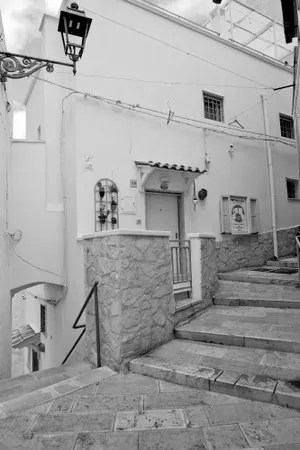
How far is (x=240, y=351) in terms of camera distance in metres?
3.57

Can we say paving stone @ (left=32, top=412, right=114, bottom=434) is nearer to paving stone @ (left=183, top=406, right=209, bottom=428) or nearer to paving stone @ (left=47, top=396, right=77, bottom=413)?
paving stone @ (left=47, top=396, right=77, bottom=413)

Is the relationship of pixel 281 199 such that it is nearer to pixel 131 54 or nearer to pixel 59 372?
pixel 131 54

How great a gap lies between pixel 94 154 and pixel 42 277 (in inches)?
130

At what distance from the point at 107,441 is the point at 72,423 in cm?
40


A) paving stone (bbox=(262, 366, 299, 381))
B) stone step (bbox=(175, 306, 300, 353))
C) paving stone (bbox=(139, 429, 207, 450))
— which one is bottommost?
paving stone (bbox=(139, 429, 207, 450))

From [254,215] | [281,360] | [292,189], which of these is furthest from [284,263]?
[281,360]

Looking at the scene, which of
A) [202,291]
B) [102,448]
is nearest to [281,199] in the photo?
[202,291]

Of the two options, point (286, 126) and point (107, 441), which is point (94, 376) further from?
point (286, 126)

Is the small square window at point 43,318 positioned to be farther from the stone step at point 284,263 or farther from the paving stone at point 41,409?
the paving stone at point 41,409

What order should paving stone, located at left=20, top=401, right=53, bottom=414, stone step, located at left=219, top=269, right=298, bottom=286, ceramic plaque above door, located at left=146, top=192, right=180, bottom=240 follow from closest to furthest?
paving stone, located at left=20, top=401, right=53, bottom=414
stone step, located at left=219, top=269, right=298, bottom=286
ceramic plaque above door, located at left=146, top=192, right=180, bottom=240

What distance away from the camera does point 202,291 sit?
5.11 meters

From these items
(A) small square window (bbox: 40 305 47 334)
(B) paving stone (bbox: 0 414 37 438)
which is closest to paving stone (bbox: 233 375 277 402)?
(B) paving stone (bbox: 0 414 37 438)

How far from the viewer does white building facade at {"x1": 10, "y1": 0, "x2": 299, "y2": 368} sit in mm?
7082

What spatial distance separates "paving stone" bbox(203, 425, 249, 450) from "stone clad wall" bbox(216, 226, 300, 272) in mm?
6324
